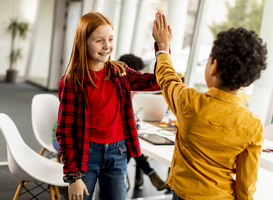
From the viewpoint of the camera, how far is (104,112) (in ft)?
4.60

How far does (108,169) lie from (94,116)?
0.88 ft

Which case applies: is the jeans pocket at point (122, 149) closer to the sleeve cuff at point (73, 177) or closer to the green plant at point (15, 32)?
the sleeve cuff at point (73, 177)

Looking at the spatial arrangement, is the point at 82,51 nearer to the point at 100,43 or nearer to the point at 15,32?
the point at 100,43

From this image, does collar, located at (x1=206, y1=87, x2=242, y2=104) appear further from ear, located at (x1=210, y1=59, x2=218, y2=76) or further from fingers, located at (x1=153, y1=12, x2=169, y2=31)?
fingers, located at (x1=153, y1=12, x2=169, y2=31)

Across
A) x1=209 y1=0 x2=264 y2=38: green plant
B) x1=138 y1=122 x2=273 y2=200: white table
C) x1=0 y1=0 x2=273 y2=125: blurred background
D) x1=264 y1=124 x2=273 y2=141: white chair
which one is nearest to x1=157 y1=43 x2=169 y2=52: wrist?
x1=0 y1=0 x2=273 y2=125: blurred background

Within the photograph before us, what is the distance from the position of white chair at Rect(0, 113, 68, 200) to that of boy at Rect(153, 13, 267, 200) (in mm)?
1194

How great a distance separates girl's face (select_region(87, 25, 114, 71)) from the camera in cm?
137

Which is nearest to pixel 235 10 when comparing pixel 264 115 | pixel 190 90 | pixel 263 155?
pixel 264 115

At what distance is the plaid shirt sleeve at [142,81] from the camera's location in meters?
1.43

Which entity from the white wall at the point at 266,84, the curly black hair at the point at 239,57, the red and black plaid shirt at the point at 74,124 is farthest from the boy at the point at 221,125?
the white wall at the point at 266,84

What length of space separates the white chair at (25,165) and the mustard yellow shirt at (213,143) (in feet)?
3.86

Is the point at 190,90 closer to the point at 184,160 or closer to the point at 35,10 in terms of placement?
the point at 184,160

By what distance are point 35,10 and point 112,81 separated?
10310mm

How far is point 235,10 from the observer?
4.64 m
